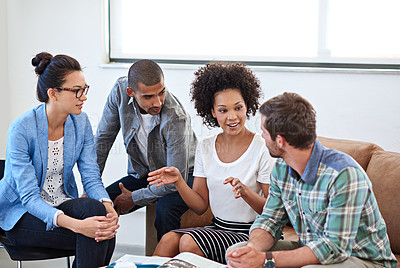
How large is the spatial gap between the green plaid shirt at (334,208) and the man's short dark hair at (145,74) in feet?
2.92

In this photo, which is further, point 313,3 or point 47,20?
point 47,20

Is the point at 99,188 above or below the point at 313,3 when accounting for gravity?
below

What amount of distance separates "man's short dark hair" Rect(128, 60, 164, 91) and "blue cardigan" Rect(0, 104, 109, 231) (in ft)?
1.17

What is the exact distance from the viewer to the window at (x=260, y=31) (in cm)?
328

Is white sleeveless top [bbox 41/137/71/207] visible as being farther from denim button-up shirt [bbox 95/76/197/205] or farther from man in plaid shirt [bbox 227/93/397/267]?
man in plaid shirt [bbox 227/93/397/267]

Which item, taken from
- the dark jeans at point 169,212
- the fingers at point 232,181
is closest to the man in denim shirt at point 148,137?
the dark jeans at point 169,212

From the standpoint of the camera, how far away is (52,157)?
2.27 metres

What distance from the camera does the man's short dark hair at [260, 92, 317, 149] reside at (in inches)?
65.8

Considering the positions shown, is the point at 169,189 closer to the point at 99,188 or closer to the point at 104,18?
the point at 99,188

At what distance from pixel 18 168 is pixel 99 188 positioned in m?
0.39

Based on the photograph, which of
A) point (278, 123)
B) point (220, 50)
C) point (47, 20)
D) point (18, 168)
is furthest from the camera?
point (47, 20)

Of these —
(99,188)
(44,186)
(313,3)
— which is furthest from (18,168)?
(313,3)

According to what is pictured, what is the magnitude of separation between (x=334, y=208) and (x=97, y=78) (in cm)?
274

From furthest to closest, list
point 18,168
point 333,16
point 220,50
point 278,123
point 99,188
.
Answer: point 220,50
point 333,16
point 99,188
point 18,168
point 278,123
